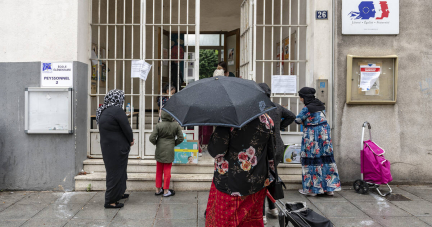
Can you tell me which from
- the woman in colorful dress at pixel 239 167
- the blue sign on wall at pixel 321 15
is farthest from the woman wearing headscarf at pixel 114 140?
the blue sign on wall at pixel 321 15

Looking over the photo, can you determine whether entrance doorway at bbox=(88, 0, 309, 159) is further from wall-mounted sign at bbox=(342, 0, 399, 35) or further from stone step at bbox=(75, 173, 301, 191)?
wall-mounted sign at bbox=(342, 0, 399, 35)

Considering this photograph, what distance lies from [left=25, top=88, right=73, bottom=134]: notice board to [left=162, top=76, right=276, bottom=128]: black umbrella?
3.62 meters

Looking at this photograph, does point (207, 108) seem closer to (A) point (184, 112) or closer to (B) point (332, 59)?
(A) point (184, 112)

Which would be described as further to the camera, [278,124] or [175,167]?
[175,167]

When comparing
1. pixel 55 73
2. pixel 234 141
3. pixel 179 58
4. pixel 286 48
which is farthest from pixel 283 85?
pixel 55 73

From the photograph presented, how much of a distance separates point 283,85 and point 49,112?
4045mm

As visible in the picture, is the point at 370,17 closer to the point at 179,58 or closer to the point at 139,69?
the point at 179,58

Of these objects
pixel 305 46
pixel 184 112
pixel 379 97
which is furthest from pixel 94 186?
pixel 379 97

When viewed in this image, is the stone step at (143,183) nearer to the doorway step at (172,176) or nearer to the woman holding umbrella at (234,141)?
the doorway step at (172,176)

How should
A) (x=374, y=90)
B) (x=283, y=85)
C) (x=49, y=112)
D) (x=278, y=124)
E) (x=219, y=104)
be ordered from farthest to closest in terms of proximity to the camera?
1. (x=283, y=85)
2. (x=374, y=90)
3. (x=49, y=112)
4. (x=278, y=124)
5. (x=219, y=104)

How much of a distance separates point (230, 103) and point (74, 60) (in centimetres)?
421

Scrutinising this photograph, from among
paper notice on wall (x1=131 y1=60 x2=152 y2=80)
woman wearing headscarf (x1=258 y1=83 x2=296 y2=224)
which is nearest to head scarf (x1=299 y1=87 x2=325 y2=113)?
woman wearing headscarf (x1=258 y1=83 x2=296 y2=224)

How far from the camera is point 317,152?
5.67 meters

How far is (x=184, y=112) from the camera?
2818 mm
